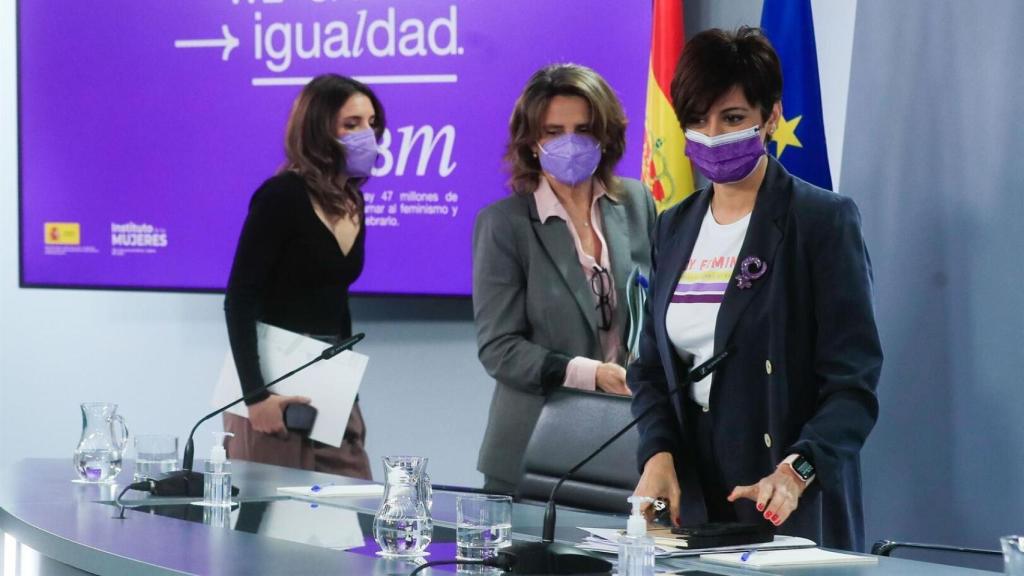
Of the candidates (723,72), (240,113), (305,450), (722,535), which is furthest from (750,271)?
(240,113)

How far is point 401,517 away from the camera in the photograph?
210cm

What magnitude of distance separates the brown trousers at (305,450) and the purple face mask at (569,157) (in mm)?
818

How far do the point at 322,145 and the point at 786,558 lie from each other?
6.37ft

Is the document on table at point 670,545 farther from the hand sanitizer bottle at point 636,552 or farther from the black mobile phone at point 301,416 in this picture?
the black mobile phone at point 301,416

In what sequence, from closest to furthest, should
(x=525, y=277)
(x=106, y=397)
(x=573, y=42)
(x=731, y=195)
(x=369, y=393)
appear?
1. (x=731, y=195)
2. (x=525, y=277)
3. (x=573, y=42)
4. (x=369, y=393)
5. (x=106, y=397)

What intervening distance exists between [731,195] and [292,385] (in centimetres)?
139

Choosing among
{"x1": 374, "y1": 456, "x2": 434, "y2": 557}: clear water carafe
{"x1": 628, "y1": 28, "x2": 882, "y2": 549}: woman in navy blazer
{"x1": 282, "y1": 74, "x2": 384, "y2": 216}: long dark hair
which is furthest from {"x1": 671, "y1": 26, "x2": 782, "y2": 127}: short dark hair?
{"x1": 282, "y1": 74, "x2": 384, "y2": 216}: long dark hair

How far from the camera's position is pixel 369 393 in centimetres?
516

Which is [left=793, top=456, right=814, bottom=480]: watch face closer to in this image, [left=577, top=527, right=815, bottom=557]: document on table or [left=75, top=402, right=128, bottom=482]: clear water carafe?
[left=577, top=527, right=815, bottom=557]: document on table

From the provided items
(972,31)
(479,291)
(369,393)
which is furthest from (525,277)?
(369,393)

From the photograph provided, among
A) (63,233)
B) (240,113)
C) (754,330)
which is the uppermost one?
(240,113)

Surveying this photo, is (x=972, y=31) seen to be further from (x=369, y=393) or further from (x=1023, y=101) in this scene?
(x=369, y=393)

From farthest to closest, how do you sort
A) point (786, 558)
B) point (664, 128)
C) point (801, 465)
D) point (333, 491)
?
point (664, 128), point (333, 491), point (801, 465), point (786, 558)

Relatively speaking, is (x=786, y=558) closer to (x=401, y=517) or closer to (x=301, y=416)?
(x=401, y=517)
